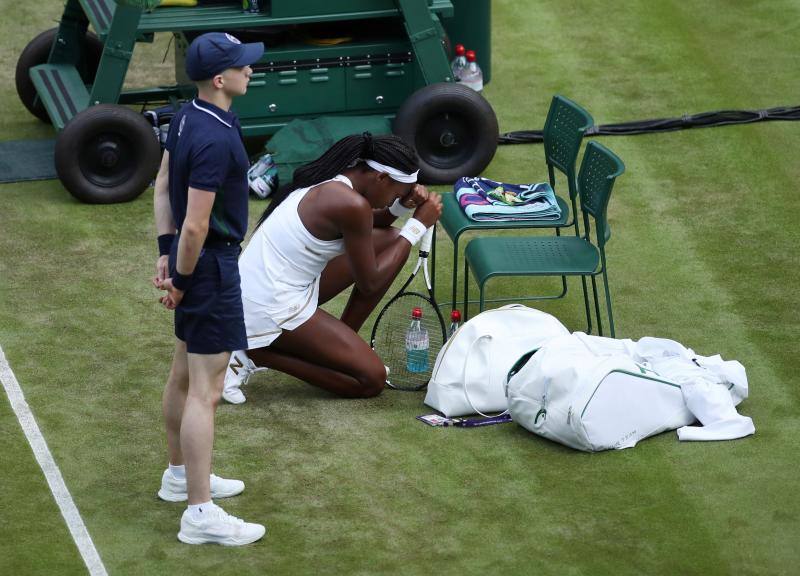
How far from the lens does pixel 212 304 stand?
5492mm

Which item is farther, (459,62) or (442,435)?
(459,62)

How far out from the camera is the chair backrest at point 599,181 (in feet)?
24.0

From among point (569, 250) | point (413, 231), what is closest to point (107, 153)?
point (413, 231)

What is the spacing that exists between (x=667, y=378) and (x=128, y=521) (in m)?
2.65

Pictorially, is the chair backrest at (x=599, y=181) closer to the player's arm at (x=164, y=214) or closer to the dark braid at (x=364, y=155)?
the dark braid at (x=364, y=155)

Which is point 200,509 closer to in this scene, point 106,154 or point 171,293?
point 171,293

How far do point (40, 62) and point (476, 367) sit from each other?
5.42 m

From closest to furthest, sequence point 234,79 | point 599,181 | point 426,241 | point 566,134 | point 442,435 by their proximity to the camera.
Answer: point 234,79
point 442,435
point 426,241
point 599,181
point 566,134

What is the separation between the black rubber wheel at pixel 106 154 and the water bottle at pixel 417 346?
2.91 metres

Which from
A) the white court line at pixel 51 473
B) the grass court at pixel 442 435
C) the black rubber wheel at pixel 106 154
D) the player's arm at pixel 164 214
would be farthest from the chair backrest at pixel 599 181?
the black rubber wheel at pixel 106 154

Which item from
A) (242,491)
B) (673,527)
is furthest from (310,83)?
(673,527)

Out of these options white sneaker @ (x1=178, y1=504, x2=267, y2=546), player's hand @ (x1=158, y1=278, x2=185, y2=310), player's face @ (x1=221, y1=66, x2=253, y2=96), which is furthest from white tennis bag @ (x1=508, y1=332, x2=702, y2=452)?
player's face @ (x1=221, y1=66, x2=253, y2=96)

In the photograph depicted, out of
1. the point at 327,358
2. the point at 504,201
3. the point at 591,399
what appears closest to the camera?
the point at 591,399

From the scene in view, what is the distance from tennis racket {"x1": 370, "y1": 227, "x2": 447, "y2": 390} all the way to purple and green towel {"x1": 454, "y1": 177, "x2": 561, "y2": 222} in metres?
0.44
